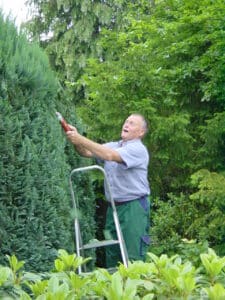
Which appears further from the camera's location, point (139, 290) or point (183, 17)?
point (183, 17)

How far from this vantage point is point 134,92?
254 inches

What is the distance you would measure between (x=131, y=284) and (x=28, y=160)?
5.51 ft

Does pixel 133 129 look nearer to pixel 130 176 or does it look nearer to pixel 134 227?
pixel 130 176

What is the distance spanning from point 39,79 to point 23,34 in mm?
326

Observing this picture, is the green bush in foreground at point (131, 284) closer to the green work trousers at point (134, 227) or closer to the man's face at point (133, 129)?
the green work trousers at point (134, 227)

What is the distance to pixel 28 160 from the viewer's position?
3.20 metres

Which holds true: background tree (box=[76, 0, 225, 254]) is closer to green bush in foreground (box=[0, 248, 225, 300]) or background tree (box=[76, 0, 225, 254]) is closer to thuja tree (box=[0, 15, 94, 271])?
thuja tree (box=[0, 15, 94, 271])

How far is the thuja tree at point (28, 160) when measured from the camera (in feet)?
10.2

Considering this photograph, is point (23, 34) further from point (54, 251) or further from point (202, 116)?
point (202, 116)

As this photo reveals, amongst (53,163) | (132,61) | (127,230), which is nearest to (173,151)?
(132,61)

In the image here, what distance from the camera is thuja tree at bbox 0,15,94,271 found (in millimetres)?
3107

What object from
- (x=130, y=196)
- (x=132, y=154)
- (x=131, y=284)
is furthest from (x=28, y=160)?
(x=131, y=284)

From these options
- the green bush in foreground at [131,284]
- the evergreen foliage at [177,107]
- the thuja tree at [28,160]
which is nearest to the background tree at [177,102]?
the evergreen foliage at [177,107]

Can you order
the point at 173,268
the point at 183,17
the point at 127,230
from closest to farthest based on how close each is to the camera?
the point at 173,268 < the point at 127,230 < the point at 183,17
